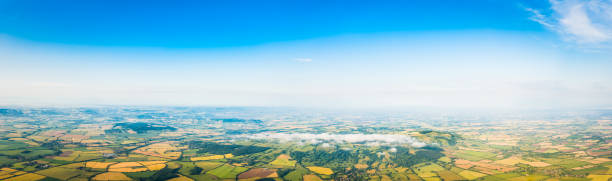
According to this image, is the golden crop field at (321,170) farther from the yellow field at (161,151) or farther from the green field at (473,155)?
the green field at (473,155)

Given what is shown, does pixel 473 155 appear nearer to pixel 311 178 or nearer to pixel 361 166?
pixel 361 166

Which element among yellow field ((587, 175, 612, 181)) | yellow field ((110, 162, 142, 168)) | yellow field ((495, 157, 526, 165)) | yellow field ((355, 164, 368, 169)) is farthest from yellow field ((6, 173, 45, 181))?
yellow field ((587, 175, 612, 181))

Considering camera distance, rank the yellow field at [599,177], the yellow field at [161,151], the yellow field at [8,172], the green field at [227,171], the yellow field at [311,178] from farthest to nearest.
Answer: the yellow field at [161,151], the green field at [227,171], the yellow field at [311,178], the yellow field at [599,177], the yellow field at [8,172]

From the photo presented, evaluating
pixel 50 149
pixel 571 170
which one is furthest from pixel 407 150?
pixel 50 149

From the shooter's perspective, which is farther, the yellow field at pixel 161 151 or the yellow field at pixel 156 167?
the yellow field at pixel 161 151

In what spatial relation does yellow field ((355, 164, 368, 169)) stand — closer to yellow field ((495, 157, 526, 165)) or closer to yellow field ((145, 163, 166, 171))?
yellow field ((495, 157, 526, 165))

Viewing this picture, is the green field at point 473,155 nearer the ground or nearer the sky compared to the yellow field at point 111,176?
nearer the ground

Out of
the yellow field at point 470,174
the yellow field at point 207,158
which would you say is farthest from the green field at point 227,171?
the yellow field at point 470,174

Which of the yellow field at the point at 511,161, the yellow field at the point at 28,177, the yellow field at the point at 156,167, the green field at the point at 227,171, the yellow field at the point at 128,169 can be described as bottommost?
the green field at the point at 227,171

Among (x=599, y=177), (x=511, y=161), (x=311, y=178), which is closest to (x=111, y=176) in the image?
(x=311, y=178)

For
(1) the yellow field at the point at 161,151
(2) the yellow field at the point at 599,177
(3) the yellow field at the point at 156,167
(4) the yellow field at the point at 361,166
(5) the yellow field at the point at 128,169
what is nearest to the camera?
(2) the yellow field at the point at 599,177

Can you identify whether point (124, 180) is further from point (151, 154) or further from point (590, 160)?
point (590, 160)
